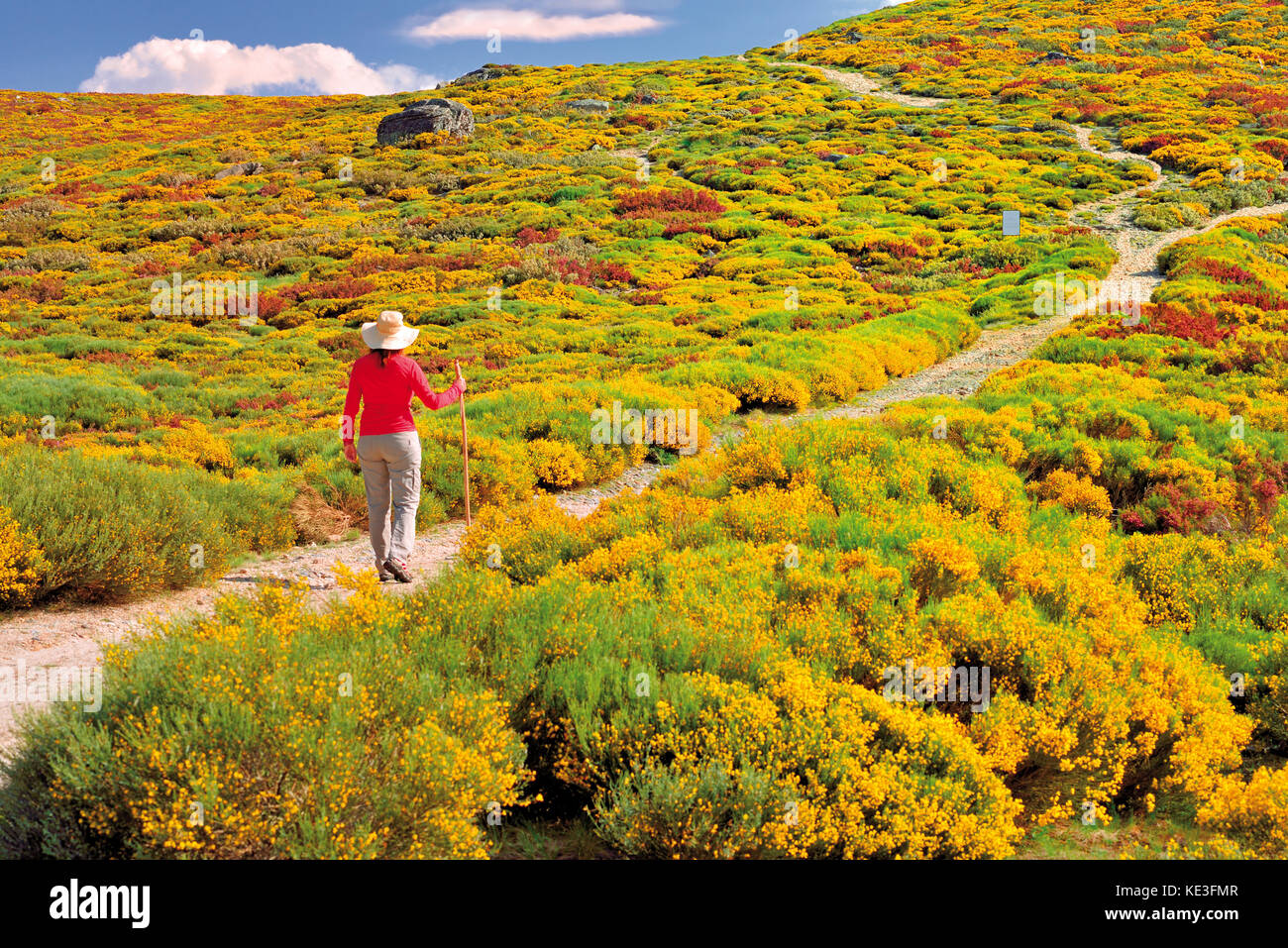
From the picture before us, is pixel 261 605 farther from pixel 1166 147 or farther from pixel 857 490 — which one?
pixel 1166 147

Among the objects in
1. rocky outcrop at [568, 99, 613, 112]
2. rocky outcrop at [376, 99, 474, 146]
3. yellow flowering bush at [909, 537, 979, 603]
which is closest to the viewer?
yellow flowering bush at [909, 537, 979, 603]

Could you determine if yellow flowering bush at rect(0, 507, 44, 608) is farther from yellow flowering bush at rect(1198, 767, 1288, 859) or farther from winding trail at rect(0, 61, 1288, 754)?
yellow flowering bush at rect(1198, 767, 1288, 859)

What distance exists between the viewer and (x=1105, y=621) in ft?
19.8

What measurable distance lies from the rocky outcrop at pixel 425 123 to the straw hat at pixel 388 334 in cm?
6160

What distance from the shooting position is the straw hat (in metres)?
7.89

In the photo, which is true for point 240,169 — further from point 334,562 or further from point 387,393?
point 387,393

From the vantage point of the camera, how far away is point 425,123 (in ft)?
206

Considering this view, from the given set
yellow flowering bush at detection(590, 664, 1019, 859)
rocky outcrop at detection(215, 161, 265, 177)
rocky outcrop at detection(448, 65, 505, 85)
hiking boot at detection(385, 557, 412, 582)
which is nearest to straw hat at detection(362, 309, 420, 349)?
hiking boot at detection(385, 557, 412, 582)

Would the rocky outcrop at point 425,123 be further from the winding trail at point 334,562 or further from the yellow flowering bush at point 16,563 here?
the yellow flowering bush at point 16,563

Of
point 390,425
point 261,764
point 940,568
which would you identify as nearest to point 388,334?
point 390,425

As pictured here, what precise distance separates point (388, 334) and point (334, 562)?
2840 mm

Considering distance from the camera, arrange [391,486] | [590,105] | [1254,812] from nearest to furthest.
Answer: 1. [1254,812]
2. [391,486]
3. [590,105]
